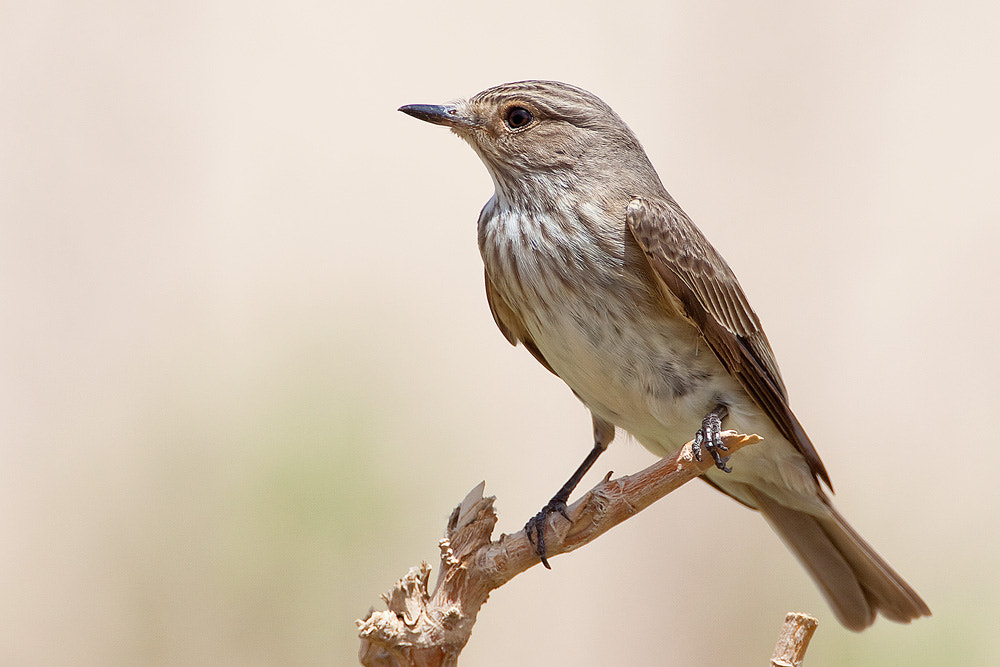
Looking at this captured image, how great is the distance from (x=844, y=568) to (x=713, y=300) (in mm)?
974

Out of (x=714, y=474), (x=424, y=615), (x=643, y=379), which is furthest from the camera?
(x=714, y=474)

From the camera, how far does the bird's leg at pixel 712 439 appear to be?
2.55 metres

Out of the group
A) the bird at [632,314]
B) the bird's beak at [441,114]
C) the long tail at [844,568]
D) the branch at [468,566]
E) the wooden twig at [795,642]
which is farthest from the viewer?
the long tail at [844,568]

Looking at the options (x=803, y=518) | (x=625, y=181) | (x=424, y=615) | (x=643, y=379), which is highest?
(x=625, y=181)

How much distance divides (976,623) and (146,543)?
289 cm

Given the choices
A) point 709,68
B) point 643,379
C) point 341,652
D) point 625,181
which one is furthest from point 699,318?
point 709,68

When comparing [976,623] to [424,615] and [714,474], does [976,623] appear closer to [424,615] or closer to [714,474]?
[714,474]

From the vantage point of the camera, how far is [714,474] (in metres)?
3.25

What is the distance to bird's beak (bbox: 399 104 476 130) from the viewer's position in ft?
9.83

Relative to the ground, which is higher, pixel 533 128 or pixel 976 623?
pixel 533 128

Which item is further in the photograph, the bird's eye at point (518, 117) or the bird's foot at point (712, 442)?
the bird's eye at point (518, 117)

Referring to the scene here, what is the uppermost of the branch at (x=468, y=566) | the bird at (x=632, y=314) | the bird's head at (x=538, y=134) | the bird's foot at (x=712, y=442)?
the bird's head at (x=538, y=134)

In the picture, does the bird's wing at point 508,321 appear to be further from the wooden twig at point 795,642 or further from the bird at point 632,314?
the wooden twig at point 795,642

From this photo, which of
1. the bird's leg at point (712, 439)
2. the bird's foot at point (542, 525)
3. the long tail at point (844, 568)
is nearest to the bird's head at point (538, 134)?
the bird's leg at point (712, 439)
